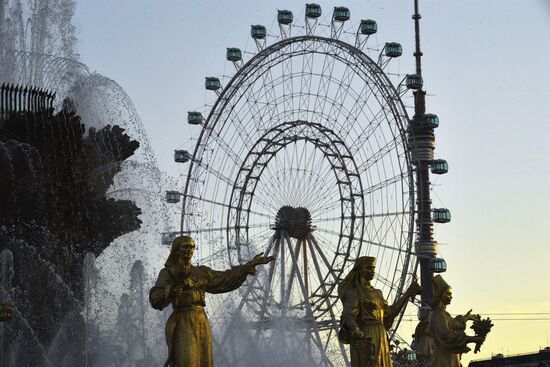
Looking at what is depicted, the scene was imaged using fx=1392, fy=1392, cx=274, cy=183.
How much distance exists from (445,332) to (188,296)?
16.2 feet

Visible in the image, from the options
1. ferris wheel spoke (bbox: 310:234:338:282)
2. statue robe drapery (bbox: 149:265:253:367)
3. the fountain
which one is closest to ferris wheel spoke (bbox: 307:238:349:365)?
ferris wheel spoke (bbox: 310:234:338:282)

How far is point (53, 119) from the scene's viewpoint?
92.5ft

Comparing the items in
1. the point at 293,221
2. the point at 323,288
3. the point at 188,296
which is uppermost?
the point at 293,221

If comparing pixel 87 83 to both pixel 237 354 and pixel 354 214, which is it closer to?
pixel 237 354

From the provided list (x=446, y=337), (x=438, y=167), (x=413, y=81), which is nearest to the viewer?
(x=446, y=337)

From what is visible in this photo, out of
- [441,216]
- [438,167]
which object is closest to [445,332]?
[438,167]

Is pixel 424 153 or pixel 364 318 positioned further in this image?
pixel 424 153

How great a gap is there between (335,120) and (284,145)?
247cm

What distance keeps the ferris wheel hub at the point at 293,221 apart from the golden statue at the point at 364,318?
123ft

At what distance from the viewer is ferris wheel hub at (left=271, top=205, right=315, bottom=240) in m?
57.5

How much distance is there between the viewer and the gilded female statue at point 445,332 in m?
20.8

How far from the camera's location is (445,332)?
2094 cm

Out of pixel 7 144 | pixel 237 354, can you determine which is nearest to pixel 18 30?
pixel 7 144

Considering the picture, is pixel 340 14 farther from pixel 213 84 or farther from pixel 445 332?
pixel 445 332
